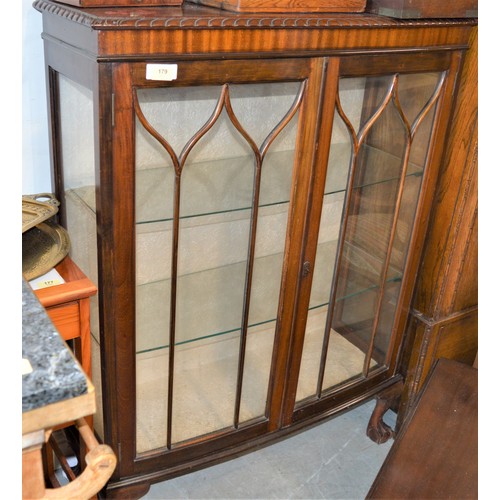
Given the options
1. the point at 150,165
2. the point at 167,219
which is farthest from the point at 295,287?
the point at 150,165

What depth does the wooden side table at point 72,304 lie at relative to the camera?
1.36 meters

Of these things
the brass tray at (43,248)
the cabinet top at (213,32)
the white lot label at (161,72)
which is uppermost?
the cabinet top at (213,32)

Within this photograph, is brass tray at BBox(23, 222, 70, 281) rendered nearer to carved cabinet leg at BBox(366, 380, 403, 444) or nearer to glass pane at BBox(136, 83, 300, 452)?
glass pane at BBox(136, 83, 300, 452)

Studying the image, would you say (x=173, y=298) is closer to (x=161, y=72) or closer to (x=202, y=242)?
(x=202, y=242)

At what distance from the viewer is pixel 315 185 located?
150 cm

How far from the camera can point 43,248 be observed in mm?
1462

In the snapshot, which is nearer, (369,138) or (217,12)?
(217,12)

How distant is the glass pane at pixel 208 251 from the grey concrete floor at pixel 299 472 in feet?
0.99

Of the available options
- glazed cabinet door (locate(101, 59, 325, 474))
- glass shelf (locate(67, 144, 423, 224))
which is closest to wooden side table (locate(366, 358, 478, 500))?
glazed cabinet door (locate(101, 59, 325, 474))

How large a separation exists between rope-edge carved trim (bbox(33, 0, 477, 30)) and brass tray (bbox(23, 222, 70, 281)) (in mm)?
489

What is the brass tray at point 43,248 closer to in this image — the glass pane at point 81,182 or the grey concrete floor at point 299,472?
the glass pane at point 81,182

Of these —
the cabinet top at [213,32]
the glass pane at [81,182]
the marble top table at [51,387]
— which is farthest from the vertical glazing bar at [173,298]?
the marble top table at [51,387]

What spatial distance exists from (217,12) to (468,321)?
1.32 metres
